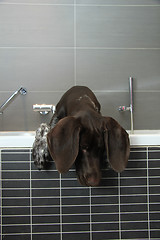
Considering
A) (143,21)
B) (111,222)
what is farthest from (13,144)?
(143,21)

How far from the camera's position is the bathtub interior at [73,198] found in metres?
1.10

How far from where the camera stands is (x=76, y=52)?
2121 millimetres

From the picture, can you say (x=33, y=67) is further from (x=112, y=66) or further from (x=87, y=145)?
(x=87, y=145)

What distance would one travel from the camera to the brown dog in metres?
0.86

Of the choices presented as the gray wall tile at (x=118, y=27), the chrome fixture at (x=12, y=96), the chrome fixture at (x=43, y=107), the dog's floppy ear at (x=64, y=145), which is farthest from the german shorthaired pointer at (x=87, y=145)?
the gray wall tile at (x=118, y=27)

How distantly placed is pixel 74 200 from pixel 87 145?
1.24 ft

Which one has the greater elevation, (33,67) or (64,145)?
(33,67)

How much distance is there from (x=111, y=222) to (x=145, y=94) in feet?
4.56

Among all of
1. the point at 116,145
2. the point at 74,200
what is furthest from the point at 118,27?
the point at 74,200

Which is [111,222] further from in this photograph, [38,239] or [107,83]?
[107,83]

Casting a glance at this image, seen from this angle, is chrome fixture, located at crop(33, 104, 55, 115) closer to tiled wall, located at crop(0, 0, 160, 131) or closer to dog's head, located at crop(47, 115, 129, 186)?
tiled wall, located at crop(0, 0, 160, 131)

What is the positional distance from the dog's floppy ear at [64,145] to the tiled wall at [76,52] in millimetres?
1281

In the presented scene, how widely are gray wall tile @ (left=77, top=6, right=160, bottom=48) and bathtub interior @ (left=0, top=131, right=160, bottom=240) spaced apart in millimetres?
1334

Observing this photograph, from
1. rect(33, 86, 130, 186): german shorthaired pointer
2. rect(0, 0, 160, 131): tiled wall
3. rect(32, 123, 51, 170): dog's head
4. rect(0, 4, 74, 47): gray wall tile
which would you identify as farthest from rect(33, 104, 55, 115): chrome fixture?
rect(33, 86, 130, 186): german shorthaired pointer
